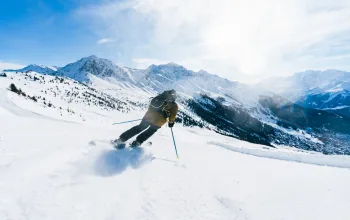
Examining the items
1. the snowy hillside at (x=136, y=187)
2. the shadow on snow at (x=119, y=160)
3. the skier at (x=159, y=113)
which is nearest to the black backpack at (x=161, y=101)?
the skier at (x=159, y=113)

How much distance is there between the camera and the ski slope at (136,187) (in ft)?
16.4

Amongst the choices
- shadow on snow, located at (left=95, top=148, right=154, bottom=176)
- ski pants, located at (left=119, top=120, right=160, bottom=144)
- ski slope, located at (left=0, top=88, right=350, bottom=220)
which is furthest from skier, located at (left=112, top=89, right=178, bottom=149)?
ski slope, located at (left=0, top=88, right=350, bottom=220)

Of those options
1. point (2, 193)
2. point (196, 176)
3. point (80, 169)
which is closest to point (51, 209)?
point (2, 193)

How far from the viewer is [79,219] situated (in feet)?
15.0

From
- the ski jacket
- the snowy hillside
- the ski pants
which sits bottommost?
the snowy hillside

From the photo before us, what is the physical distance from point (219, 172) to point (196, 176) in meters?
1.25

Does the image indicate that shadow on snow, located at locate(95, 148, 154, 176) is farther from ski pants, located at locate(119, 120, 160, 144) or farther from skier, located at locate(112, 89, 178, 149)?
skier, located at locate(112, 89, 178, 149)

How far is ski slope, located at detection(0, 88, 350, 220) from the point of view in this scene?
16.4 ft

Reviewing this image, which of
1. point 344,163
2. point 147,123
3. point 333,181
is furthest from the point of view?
point 344,163

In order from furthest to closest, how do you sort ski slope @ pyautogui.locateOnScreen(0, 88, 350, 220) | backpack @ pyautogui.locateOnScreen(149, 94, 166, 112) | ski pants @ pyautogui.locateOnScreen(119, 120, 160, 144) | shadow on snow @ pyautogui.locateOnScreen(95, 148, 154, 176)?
backpack @ pyautogui.locateOnScreen(149, 94, 166, 112)
ski pants @ pyautogui.locateOnScreen(119, 120, 160, 144)
shadow on snow @ pyautogui.locateOnScreen(95, 148, 154, 176)
ski slope @ pyautogui.locateOnScreen(0, 88, 350, 220)

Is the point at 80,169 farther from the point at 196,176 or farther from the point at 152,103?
the point at 152,103

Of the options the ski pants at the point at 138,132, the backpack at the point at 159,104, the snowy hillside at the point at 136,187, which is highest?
the backpack at the point at 159,104

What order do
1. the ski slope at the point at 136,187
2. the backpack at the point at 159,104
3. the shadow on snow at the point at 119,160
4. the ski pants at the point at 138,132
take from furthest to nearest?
the backpack at the point at 159,104
the ski pants at the point at 138,132
the shadow on snow at the point at 119,160
the ski slope at the point at 136,187

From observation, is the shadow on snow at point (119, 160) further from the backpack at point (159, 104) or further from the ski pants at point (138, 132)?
the backpack at point (159, 104)
